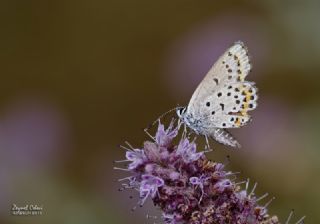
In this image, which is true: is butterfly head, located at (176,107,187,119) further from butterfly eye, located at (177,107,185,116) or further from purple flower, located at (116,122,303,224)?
purple flower, located at (116,122,303,224)

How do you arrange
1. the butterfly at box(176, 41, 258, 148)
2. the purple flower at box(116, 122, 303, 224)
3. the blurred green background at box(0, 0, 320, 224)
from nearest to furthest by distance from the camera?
the purple flower at box(116, 122, 303, 224), the butterfly at box(176, 41, 258, 148), the blurred green background at box(0, 0, 320, 224)

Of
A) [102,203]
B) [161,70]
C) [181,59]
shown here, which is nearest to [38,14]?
[161,70]

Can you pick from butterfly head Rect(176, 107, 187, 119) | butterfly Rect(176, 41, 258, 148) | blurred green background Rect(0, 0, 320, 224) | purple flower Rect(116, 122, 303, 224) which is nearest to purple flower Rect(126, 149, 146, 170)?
purple flower Rect(116, 122, 303, 224)

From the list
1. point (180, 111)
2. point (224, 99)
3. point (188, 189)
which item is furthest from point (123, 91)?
point (188, 189)

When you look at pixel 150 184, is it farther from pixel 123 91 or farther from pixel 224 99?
pixel 123 91

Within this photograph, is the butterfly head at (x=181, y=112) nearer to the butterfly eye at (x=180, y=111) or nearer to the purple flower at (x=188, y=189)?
the butterfly eye at (x=180, y=111)

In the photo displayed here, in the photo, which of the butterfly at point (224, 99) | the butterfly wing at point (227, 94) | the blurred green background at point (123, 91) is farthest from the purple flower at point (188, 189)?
the blurred green background at point (123, 91)
